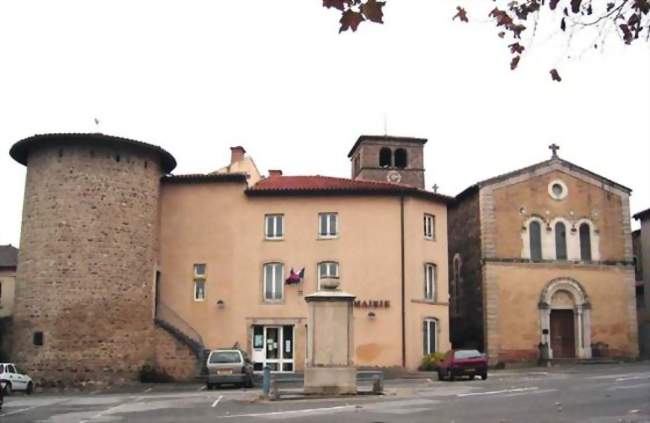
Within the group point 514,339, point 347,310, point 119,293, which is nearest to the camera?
point 347,310

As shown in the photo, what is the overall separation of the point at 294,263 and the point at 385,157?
21553mm

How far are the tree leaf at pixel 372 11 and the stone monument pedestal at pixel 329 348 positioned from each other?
55.1 ft

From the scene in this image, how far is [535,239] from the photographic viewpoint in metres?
41.2

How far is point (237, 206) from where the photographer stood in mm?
36938

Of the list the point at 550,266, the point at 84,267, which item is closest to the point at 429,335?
the point at 550,266

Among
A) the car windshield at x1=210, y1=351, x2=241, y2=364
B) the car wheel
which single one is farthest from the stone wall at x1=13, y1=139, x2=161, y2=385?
the car wheel

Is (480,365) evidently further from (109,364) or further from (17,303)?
→ (17,303)

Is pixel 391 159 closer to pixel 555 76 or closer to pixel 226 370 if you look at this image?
pixel 226 370

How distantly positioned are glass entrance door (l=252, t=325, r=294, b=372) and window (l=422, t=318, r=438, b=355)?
19.8ft

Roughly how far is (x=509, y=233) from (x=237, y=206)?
14161mm

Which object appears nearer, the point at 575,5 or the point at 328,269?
the point at 575,5

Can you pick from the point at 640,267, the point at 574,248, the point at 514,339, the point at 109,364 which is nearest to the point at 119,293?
the point at 109,364

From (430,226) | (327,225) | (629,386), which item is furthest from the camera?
(430,226)

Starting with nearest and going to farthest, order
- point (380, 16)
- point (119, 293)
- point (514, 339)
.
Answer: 1. point (380, 16)
2. point (119, 293)
3. point (514, 339)
